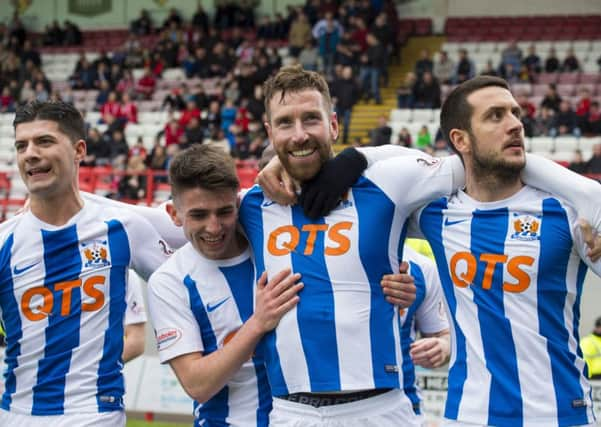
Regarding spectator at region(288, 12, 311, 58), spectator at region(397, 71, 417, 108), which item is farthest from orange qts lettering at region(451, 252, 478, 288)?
spectator at region(288, 12, 311, 58)

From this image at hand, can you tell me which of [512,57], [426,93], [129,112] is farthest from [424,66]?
[129,112]

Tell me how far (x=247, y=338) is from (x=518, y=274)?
1.03 m

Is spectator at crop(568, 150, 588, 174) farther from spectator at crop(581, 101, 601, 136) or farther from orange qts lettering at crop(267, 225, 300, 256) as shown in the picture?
orange qts lettering at crop(267, 225, 300, 256)

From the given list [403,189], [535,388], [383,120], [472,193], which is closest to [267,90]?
[403,189]

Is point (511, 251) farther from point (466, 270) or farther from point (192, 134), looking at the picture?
point (192, 134)

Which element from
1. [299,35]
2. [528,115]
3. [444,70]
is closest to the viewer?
[528,115]

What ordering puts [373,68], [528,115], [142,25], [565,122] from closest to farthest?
[565,122] → [528,115] → [373,68] → [142,25]

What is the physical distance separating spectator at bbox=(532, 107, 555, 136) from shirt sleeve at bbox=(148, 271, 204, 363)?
12871 mm

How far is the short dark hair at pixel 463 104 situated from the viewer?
3740 mm

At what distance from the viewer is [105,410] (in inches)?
164

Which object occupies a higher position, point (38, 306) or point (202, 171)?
point (202, 171)

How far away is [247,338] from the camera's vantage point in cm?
359

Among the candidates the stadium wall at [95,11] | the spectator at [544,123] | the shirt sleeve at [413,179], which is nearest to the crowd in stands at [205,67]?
the stadium wall at [95,11]

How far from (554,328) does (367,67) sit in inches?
635
